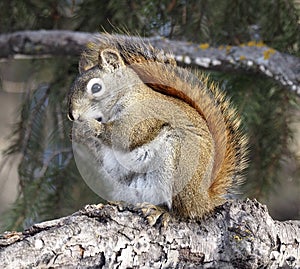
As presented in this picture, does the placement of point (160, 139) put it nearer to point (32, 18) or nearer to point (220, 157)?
point (220, 157)

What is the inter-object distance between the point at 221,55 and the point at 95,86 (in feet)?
1.92

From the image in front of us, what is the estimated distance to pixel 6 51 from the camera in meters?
1.81

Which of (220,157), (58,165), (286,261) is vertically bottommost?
(58,165)

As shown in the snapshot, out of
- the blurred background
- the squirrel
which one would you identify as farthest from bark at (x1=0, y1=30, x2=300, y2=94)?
the squirrel

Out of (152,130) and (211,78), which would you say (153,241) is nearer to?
(152,130)

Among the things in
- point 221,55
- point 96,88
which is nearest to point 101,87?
point 96,88

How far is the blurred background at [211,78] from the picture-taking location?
1.65 m

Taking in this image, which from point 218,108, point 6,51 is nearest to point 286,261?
point 218,108

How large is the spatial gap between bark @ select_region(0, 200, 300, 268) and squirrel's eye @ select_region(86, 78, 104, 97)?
19cm

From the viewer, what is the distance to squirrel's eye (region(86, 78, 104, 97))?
1.13 m

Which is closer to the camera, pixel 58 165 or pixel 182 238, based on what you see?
pixel 182 238

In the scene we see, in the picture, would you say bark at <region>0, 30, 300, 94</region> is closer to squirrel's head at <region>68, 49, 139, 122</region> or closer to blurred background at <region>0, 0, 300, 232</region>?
blurred background at <region>0, 0, 300, 232</region>

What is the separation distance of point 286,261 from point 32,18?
1046mm

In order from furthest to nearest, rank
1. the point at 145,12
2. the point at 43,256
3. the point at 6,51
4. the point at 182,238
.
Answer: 1. the point at 6,51
2. the point at 145,12
3. the point at 182,238
4. the point at 43,256
